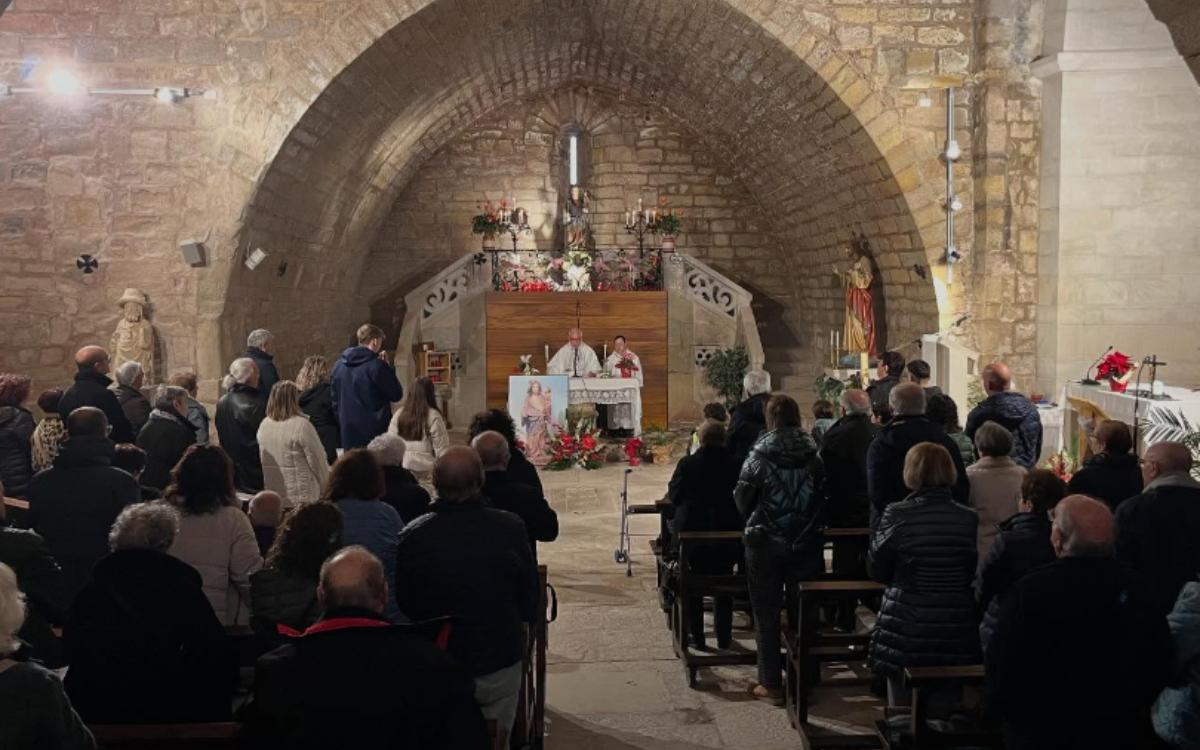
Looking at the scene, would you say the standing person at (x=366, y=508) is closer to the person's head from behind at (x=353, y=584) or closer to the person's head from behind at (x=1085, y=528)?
the person's head from behind at (x=353, y=584)

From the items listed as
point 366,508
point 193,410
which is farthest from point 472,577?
point 193,410

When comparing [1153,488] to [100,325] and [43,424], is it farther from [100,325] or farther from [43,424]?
[100,325]

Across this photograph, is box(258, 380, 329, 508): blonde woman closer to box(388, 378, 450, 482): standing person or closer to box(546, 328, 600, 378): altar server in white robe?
box(388, 378, 450, 482): standing person

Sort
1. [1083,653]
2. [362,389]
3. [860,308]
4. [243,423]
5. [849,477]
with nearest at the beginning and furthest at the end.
→ [1083,653] < [849,477] < [243,423] < [362,389] < [860,308]

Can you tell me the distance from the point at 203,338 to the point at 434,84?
4.78 metres

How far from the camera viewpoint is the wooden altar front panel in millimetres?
16438

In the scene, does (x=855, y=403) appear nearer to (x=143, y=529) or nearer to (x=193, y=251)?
(x=143, y=529)

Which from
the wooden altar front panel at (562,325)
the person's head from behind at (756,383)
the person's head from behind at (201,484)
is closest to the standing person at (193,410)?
the person's head from behind at (201,484)

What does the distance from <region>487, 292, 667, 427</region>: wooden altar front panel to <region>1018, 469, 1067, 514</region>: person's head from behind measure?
11832 millimetres

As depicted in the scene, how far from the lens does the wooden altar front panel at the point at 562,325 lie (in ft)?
53.9

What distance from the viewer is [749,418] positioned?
7602mm

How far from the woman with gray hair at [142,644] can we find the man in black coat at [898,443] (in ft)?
11.1

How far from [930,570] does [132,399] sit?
538cm

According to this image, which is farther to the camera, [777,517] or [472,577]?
[777,517]
